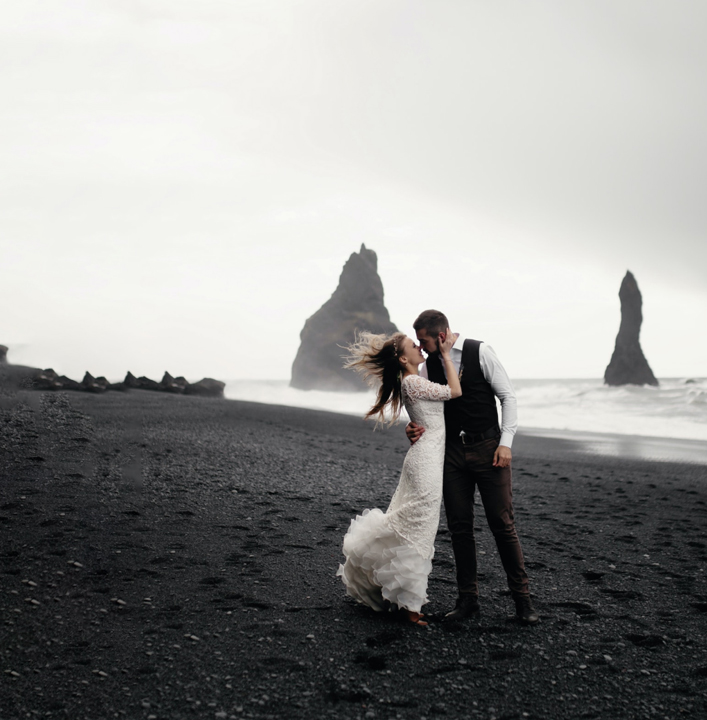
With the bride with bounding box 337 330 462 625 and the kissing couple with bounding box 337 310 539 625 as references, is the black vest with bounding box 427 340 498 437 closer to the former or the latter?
the kissing couple with bounding box 337 310 539 625

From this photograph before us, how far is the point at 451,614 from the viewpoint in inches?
183

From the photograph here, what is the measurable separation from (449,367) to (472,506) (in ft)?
3.48

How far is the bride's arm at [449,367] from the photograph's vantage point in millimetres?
4426

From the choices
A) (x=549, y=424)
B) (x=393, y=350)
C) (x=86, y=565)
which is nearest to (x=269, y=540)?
(x=86, y=565)

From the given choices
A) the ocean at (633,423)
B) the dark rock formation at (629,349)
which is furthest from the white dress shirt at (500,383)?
the dark rock formation at (629,349)

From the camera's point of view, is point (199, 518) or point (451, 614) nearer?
point (451, 614)

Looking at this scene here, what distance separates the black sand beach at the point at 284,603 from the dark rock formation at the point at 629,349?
51.9m

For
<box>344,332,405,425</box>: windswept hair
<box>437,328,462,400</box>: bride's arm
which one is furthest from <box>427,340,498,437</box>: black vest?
<box>344,332,405,425</box>: windswept hair

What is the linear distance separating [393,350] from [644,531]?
4931mm

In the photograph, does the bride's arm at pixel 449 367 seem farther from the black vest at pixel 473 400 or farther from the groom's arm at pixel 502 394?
the groom's arm at pixel 502 394

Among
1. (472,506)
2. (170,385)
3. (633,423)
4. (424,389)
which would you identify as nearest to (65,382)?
(170,385)

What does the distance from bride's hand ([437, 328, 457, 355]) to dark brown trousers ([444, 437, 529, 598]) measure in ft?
2.23

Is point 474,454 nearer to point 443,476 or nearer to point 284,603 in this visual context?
point 443,476

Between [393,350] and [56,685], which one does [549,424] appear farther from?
[56,685]
